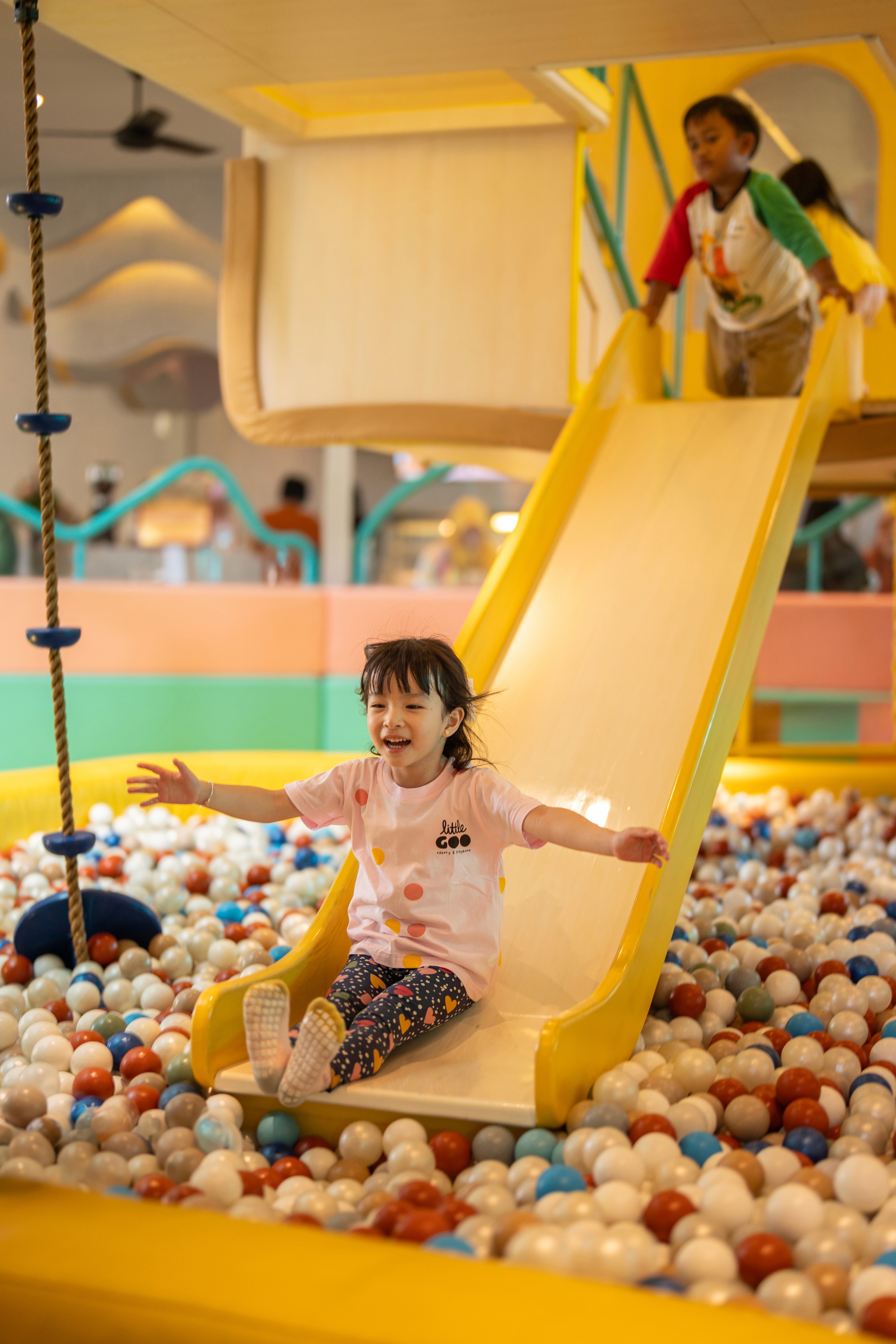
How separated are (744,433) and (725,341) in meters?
0.65

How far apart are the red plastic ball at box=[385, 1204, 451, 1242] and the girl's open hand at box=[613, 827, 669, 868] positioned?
19.9 inches

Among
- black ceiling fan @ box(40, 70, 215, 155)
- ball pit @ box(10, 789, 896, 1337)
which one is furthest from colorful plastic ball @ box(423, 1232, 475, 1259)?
black ceiling fan @ box(40, 70, 215, 155)

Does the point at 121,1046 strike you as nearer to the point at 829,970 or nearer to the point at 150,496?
the point at 829,970

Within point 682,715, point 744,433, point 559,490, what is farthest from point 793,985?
point 744,433

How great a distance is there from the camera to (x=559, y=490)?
2.81 m

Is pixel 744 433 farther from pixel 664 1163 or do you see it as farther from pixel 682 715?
pixel 664 1163

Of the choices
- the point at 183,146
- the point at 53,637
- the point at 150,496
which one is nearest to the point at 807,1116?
the point at 53,637

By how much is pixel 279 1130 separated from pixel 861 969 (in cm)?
110

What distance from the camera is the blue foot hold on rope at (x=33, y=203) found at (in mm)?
1933

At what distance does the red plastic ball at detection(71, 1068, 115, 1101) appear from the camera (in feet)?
5.45

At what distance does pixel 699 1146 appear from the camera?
145cm

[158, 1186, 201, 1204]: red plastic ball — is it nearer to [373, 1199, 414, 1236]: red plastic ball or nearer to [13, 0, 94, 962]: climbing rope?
[373, 1199, 414, 1236]: red plastic ball

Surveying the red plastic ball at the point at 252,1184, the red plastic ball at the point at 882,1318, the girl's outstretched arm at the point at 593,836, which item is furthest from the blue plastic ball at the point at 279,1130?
the red plastic ball at the point at 882,1318

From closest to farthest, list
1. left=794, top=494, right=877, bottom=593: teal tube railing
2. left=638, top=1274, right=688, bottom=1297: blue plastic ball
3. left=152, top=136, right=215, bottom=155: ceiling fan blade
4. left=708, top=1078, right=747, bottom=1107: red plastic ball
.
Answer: left=638, top=1274, right=688, bottom=1297: blue plastic ball → left=708, top=1078, right=747, bottom=1107: red plastic ball → left=794, top=494, right=877, bottom=593: teal tube railing → left=152, top=136, right=215, bottom=155: ceiling fan blade
